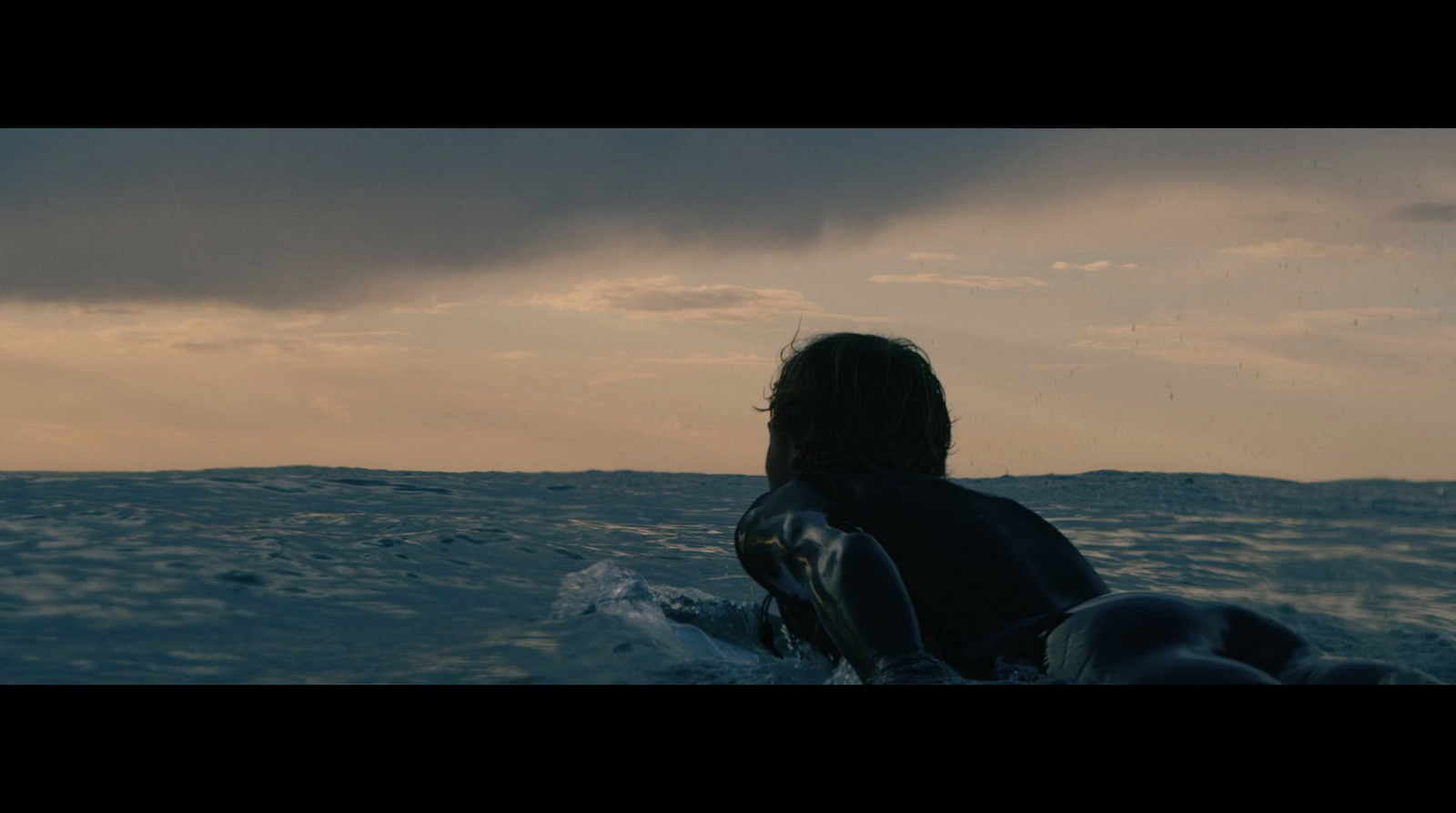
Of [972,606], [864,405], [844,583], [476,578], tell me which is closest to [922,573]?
[972,606]

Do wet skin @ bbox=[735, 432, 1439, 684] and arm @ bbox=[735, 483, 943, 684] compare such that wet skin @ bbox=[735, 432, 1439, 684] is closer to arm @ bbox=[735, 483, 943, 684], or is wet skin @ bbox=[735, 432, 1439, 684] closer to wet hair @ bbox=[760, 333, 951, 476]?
arm @ bbox=[735, 483, 943, 684]

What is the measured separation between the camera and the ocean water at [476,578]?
3.94 m

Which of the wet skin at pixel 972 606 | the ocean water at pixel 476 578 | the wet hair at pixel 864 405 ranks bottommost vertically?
the ocean water at pixel 476 578

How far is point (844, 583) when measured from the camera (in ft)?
9.50

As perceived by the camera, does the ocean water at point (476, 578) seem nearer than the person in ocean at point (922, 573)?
No

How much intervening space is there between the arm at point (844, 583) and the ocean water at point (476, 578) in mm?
393

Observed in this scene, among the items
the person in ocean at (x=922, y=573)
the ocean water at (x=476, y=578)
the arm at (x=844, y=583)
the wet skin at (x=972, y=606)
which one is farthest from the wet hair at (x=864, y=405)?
the ocean water at (x=476, y=578)

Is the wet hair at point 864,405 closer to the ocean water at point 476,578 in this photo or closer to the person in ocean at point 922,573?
the person in ocean at point 922,573

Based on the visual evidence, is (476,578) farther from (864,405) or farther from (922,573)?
(922,573)

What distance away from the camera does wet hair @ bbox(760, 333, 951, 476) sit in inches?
155
